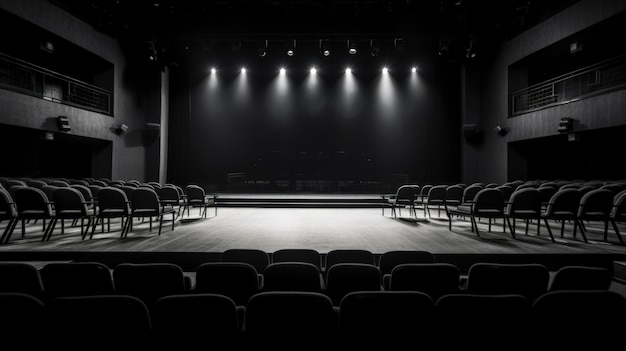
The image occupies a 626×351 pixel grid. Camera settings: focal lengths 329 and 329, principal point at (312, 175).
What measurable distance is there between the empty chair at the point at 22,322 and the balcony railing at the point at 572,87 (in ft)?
38.9

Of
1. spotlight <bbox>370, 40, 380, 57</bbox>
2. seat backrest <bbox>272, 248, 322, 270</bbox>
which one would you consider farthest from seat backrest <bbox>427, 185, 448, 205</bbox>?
spotlight <bbox>370, 40, 380, 57</bbox>

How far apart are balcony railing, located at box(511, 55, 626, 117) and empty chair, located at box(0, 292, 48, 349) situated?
38.9 feet

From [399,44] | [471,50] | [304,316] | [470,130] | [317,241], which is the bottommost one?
[317,241]

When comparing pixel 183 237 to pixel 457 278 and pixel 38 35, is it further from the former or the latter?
pixel 38 35

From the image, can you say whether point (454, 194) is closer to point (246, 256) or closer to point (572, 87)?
point (246, 256)

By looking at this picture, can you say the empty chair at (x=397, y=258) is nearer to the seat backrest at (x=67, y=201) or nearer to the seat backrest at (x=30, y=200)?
the seat backrest at (x=67, y=201)

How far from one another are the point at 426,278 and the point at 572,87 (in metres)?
12.8

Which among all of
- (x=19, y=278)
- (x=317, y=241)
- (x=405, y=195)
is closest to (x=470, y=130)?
(x=405, y=195)

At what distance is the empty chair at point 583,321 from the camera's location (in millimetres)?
1566

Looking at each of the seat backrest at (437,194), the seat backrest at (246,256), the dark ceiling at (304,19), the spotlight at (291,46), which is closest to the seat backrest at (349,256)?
the seat backrest at (246,256)

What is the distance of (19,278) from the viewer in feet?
7.21

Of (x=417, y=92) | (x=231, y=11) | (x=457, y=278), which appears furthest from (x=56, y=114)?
(x=417, y=92)

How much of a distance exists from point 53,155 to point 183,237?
10795 mm

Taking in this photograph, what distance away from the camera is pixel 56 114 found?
10.3 meters
